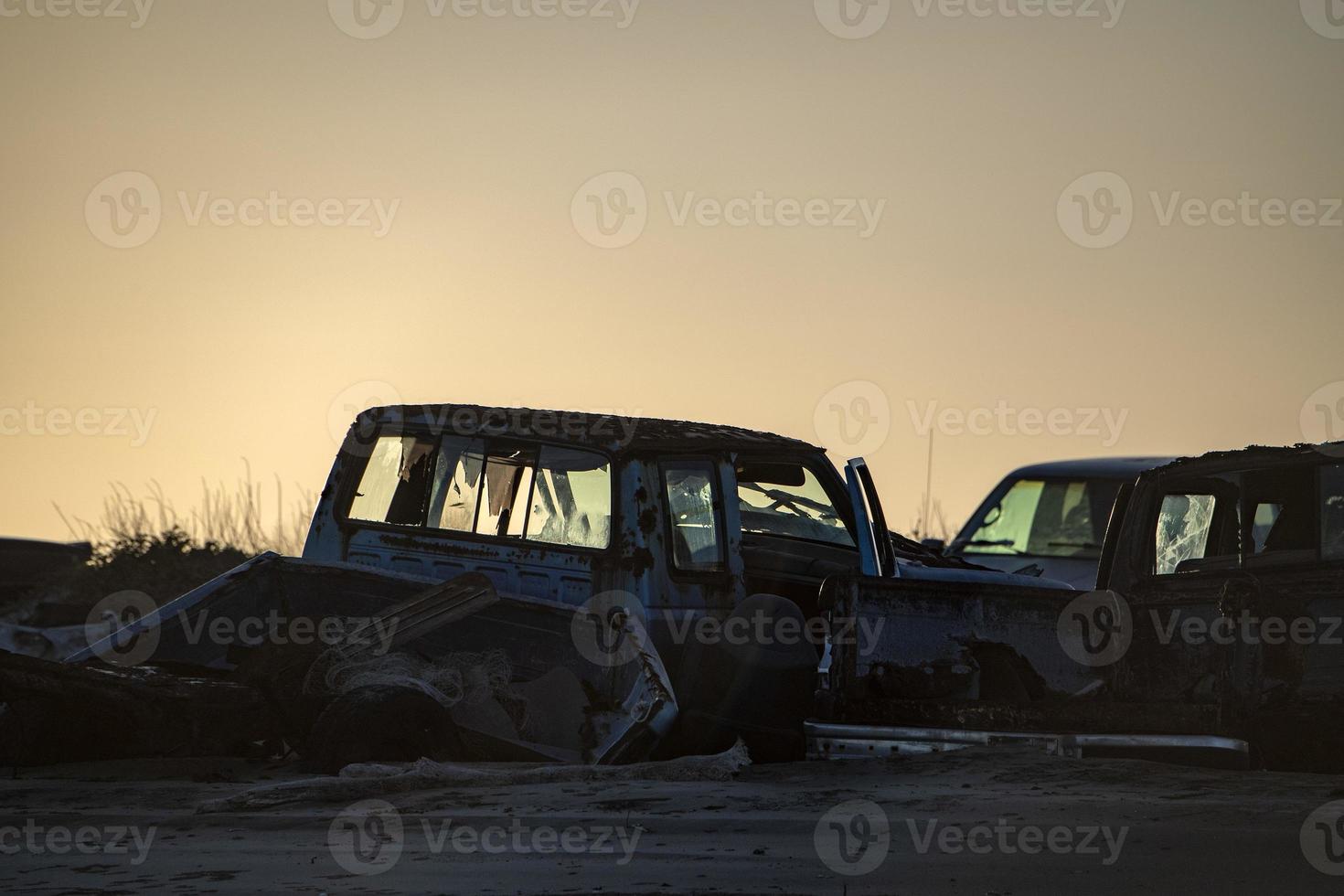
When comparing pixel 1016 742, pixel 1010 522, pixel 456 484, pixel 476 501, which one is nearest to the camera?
pixel 1016 742

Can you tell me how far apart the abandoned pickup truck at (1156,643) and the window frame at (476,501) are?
1542 mm

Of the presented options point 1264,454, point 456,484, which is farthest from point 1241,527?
point 456,484

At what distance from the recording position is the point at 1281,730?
8180 mm

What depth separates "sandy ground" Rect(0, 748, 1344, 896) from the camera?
21.1ft

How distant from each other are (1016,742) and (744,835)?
171cm

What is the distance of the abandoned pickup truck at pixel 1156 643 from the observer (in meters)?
8.14

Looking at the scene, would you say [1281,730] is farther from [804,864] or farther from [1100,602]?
[804,864]

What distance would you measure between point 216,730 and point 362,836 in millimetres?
2703

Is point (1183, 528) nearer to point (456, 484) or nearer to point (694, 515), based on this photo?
point (694, 515)

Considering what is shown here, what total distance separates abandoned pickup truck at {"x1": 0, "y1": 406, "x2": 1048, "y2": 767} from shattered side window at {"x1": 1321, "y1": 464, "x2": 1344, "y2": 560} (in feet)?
7.36

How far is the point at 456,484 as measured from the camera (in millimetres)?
10523

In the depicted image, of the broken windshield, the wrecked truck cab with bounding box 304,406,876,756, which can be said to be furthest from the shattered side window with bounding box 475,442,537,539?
the broken windshield

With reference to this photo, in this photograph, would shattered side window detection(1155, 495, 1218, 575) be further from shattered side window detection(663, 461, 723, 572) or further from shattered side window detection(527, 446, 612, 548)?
shattered side window detection(527, 446, 612, 548)

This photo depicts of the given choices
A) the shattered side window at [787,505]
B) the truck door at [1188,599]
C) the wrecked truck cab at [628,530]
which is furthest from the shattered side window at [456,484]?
the truck door at [1188,599]
